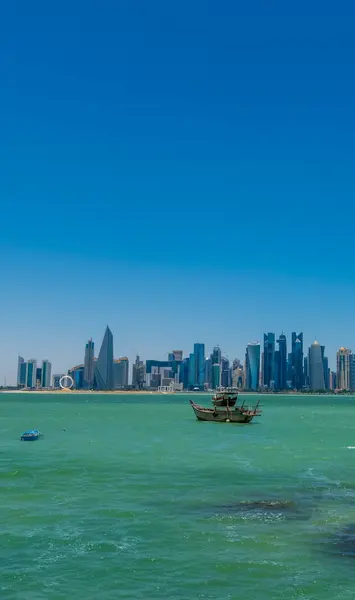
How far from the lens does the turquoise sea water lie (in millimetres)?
29297

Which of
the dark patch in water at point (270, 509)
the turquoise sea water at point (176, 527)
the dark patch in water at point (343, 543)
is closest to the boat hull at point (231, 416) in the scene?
the turquoise sea water at point (176, 527)

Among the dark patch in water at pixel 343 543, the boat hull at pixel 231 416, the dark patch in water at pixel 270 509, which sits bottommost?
the dark patch in water at pixel 343 543

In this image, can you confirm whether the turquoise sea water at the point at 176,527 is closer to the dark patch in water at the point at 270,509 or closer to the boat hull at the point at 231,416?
the dark patch in water at the point at 270,509

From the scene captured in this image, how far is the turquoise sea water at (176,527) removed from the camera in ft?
96.1

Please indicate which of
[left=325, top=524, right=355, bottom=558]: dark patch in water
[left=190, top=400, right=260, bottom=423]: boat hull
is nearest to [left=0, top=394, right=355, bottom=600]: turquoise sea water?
[left=325, top=524, right=355, bottom=558]: dark patch in water

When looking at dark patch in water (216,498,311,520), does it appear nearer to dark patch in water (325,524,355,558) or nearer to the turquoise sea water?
the turquoise sea water

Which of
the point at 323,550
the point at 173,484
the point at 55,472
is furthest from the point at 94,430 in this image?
the point at 323,550

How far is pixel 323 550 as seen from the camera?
112ft

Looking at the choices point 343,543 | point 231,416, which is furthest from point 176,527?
point 231,416

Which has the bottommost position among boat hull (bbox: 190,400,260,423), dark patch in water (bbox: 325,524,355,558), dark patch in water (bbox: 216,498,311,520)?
dark patch in water (bbox: 325,524,355,558)

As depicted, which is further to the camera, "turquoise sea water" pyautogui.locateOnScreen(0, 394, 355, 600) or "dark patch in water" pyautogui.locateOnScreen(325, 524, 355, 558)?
"dark patch in water" pyautogui.locateOnScreen(325, 524, 355, 558)

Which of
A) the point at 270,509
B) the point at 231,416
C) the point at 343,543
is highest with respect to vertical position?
the point at 231,416

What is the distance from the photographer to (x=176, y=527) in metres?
39.2

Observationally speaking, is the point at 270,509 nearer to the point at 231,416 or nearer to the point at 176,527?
the point at 176,527
